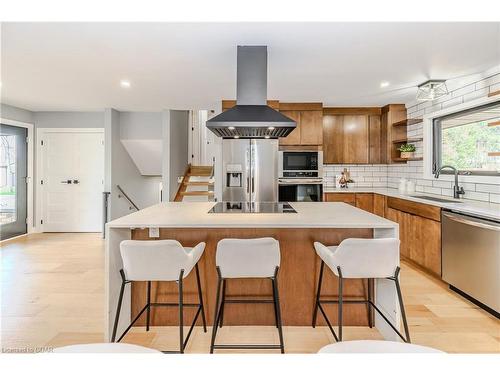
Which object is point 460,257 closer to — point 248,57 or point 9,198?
point 248,57

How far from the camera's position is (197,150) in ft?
24.5

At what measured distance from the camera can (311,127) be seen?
4887mm

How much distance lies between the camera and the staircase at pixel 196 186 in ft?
19.7

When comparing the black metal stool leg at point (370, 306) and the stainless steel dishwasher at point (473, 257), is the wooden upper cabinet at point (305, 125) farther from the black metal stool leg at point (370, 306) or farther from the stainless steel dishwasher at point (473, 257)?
the black metal stool leg at point (370, 306)

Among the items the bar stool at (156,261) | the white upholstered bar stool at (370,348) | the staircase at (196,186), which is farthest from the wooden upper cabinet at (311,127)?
the white upholstered bar stool at (370,348)

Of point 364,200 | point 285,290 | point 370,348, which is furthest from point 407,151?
point 370,348

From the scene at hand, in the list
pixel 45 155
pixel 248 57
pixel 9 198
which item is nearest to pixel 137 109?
pixel 45 155

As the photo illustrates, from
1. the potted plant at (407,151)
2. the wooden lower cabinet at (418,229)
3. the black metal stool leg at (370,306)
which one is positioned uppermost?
the potted plant at (407,151)

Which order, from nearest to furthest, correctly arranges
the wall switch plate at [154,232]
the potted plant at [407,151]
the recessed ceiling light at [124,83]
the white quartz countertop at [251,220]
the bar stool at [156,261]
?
the bar stool at [156,261] → the white quartz countertop at [251,220] → the wall switch plate at [154,232] → the recessed ceiling light at [124,83] → the potted plant at [407,151]

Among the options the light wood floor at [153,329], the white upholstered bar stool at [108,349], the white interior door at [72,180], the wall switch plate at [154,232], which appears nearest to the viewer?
the white upholstered bar stool at [108,349]

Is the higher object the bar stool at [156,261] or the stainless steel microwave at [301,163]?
the stainless steel microwave at [301,163]

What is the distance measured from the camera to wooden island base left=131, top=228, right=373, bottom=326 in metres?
2.39

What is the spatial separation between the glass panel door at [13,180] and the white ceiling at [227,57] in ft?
3.58

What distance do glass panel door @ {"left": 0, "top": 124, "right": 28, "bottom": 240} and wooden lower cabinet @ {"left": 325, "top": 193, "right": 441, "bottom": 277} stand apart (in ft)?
19.5
